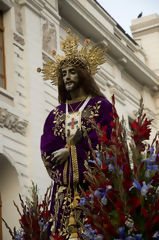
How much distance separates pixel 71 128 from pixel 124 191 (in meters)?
1.76

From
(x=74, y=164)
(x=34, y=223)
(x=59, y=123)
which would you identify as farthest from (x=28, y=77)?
(x=34, y=223)

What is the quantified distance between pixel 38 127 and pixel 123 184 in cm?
678

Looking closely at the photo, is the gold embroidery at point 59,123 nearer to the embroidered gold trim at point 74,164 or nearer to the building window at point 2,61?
the embroidered gold trim at point 74,164

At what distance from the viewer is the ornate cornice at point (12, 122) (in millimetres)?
9445

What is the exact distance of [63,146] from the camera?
5.27 meters

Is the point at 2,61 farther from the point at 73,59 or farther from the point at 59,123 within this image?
the point at 59,123

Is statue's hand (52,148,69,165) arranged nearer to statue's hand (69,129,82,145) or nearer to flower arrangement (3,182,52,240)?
statue's hand (69,129,82,145)

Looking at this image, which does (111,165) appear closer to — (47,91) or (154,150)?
(154,150)

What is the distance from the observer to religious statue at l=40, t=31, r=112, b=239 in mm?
4926

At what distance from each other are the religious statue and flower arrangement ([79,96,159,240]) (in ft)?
2.53

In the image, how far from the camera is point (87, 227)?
385 cm

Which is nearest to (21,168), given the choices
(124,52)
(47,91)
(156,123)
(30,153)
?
(30,153)

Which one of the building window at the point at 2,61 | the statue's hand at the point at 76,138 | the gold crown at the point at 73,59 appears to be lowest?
the statue's hand at the point at 76,138

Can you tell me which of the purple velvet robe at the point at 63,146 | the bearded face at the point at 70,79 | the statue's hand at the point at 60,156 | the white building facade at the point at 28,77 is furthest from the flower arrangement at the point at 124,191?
the white building facade at the point at 28,77
